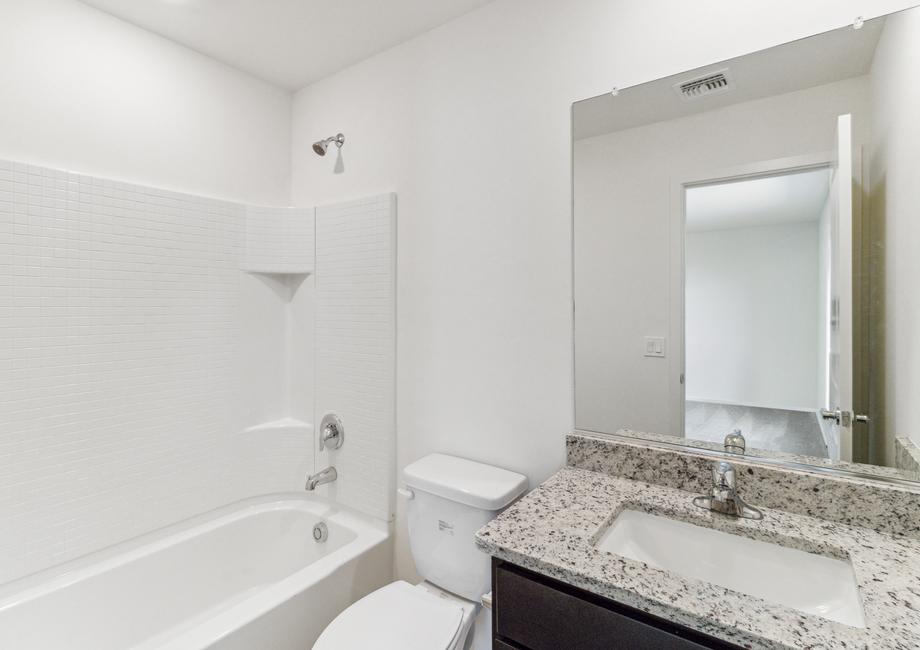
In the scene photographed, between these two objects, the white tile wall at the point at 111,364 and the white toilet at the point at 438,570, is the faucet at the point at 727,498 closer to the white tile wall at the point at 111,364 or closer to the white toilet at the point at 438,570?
the white toilet at the point at 438,570

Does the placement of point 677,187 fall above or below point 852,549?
above

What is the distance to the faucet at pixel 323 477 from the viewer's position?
206 cm

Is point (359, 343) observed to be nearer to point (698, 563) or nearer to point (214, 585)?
point (214, 585)

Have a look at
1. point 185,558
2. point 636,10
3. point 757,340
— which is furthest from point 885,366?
point 185,558

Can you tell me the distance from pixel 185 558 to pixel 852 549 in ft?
7.26

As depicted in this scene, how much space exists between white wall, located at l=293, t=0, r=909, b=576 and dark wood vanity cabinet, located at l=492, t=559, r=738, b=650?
0.58 metres

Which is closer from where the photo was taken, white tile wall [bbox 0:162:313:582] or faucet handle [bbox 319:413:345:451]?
white tile wall [bbox 0:162:313:582]

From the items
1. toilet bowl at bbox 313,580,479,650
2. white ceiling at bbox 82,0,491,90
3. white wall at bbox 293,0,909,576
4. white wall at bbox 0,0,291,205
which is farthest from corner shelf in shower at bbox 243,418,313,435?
white ceiling at bbox 82,0,491,90

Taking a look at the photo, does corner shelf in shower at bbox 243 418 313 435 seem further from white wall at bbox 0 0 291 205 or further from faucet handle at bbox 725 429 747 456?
faucet handle at bbox 725 429 747 456

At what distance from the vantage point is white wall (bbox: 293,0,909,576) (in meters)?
1.36

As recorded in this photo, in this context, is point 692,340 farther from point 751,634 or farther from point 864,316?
point 751,634

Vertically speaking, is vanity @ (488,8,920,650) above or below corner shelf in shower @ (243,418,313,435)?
above

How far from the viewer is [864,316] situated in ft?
3.54

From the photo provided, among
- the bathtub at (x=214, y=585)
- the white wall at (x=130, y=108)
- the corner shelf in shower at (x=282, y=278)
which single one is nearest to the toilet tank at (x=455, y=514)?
the bathtub at (x=214, y=585)
